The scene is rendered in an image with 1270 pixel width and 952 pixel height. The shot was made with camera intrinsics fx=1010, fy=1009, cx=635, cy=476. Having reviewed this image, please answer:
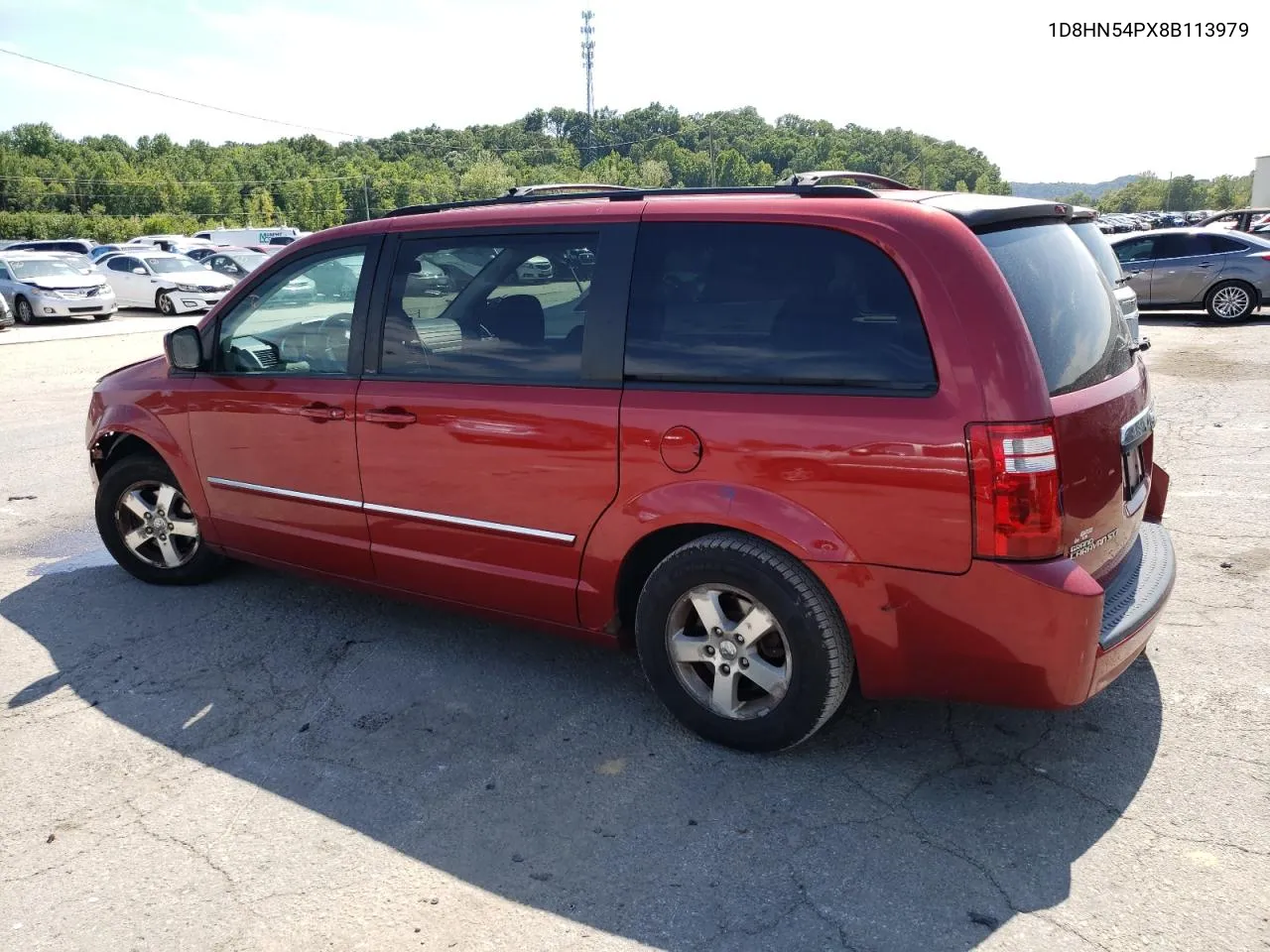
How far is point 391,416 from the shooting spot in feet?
13.1

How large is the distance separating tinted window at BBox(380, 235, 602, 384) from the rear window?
142cm

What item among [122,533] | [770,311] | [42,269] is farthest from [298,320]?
[42,269]

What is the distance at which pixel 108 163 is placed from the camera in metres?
98.2

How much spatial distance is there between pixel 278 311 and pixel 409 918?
287cm

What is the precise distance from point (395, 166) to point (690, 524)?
102 m

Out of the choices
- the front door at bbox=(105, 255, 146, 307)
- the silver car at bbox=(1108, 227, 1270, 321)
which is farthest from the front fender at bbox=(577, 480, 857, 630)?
the front door at bbox=(105, 255, 146, 307)

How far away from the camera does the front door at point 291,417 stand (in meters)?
4.23

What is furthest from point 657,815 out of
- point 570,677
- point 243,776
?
point 243,776

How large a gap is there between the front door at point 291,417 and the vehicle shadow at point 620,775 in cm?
48

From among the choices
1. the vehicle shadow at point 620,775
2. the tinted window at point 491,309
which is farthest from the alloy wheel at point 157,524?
the tinted window at point 491,309

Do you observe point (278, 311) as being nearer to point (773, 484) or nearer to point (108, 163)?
point (773, 484)

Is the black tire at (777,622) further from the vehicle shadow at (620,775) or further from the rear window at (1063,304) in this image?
the rear window at (1063,304)

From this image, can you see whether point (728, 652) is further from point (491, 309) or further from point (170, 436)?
point (170, 436)

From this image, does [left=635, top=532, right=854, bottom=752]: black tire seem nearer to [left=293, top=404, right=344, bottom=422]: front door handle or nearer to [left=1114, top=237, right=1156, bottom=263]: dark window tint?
[left=293, top=404, right=344, bottom=422]: front door handle
